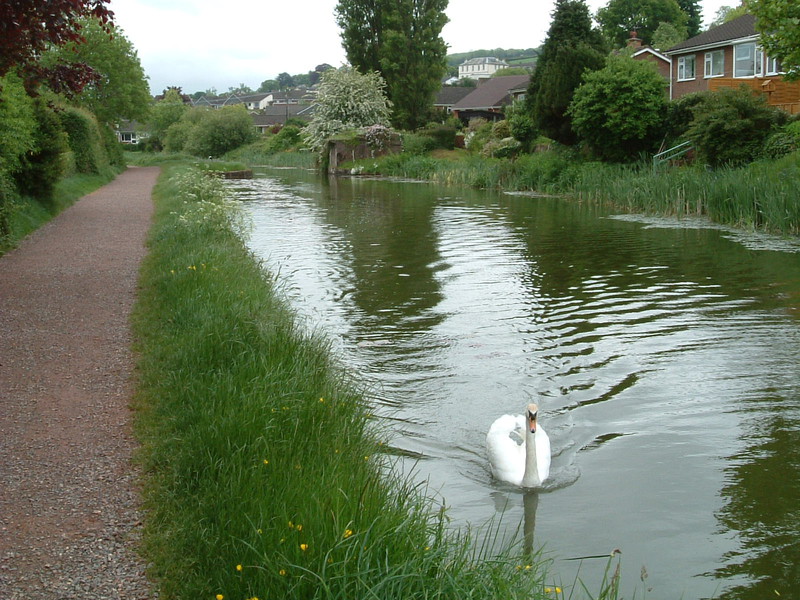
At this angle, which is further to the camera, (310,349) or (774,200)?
(774,200)

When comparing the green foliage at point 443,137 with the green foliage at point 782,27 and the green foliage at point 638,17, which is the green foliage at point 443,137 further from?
the green foliage at point 782,27

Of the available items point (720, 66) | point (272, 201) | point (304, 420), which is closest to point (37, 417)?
point (304, 420)

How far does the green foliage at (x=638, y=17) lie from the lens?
7900 cm

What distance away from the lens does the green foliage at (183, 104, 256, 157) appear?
78000 mm

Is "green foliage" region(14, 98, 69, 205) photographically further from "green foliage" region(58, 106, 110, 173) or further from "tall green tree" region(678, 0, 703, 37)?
"tall green tree" region(678, 0, 703, 37)

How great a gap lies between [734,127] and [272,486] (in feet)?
71.3

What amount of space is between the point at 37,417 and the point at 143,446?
3.45 feet

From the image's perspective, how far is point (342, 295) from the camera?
41.2 feet

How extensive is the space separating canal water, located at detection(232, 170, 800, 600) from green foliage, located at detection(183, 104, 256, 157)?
207 feet

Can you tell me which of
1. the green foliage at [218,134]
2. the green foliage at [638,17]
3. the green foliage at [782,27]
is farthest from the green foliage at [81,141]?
the green foliage at [638,17]

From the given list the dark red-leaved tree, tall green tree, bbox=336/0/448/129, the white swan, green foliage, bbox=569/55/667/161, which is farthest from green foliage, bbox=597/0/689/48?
the white swan

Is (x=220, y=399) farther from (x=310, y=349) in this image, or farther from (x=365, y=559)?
(x=365, y=559)

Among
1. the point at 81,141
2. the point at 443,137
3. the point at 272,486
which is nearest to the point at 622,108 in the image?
the point at 81,141

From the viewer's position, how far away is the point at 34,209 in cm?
1861
